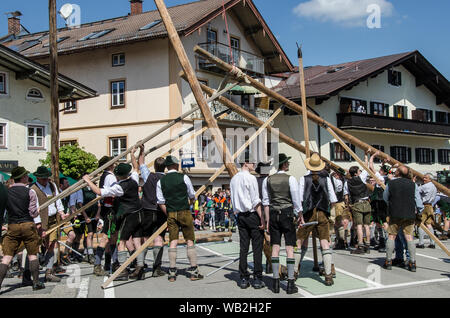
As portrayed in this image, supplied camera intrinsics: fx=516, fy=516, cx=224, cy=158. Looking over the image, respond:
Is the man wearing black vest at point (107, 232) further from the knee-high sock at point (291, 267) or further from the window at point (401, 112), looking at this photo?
the window at point (401, 112)

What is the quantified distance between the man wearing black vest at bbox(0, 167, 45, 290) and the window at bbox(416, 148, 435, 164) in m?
41.1

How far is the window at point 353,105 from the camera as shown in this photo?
37500mm

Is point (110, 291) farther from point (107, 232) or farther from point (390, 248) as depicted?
point (390, 248)

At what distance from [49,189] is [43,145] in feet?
50.8

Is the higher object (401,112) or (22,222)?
(401,112)

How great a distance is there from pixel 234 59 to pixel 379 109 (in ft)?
46.0

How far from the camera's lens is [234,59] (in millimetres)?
33531

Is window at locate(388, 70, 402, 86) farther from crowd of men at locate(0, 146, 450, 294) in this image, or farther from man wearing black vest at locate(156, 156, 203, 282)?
man wearing black vest at locate(156, 156, 203, 282)

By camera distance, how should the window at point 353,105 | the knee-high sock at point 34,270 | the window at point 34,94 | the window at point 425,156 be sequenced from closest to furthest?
the knee-high sock at point 34,270
the window at point 34,94
the window at point 353,105
the window at point 425,156

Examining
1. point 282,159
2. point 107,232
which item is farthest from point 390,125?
point 107,232

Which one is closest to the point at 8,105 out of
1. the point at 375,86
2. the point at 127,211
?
the point at 127,211

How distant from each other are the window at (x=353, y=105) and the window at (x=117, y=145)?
53.1ft

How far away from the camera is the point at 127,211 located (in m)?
9.01

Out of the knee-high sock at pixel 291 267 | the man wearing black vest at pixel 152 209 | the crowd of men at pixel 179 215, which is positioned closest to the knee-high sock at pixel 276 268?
the crowd of men at pixel 179 215
